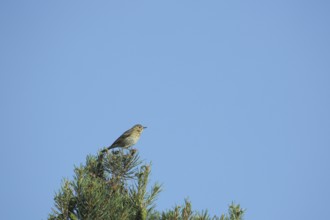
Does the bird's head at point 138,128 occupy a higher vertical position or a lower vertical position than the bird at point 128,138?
higher

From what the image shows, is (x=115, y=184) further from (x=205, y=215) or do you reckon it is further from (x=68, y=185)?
(x=205, y=215)

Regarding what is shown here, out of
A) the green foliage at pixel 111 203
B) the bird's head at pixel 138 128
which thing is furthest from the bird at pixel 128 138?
the green foliage at pixel 111 203

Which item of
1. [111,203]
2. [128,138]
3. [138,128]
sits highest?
[138,128]

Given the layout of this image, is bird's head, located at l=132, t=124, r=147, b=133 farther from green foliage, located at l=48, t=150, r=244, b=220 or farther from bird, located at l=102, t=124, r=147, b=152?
green foliage, located at l=48, t=150, r=244, b=220

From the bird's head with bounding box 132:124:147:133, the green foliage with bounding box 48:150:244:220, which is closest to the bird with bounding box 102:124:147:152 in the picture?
the bird's head with bounding box 132:124:147:133

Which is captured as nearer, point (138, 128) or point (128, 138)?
point (128, 138)

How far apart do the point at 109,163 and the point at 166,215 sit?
1.86 meters

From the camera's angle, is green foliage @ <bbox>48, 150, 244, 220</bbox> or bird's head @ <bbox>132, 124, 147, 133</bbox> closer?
green foliage @ <bbox>48, 150, 244, 220</bbox>

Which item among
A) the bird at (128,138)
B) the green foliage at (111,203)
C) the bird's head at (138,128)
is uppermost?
the bird's head at (138,128)

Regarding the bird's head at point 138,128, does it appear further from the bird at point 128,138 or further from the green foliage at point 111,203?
the green foliage at point 111,203

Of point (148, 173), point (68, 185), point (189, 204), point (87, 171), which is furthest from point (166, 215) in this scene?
point (87, 171)

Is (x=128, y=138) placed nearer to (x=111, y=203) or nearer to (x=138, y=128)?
(x=138, y=128)

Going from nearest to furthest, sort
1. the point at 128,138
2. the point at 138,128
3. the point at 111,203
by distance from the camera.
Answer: the point at 111,203 → the point at 128,138 → the point at 138,128

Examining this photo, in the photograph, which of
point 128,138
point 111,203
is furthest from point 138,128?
point 111,203
